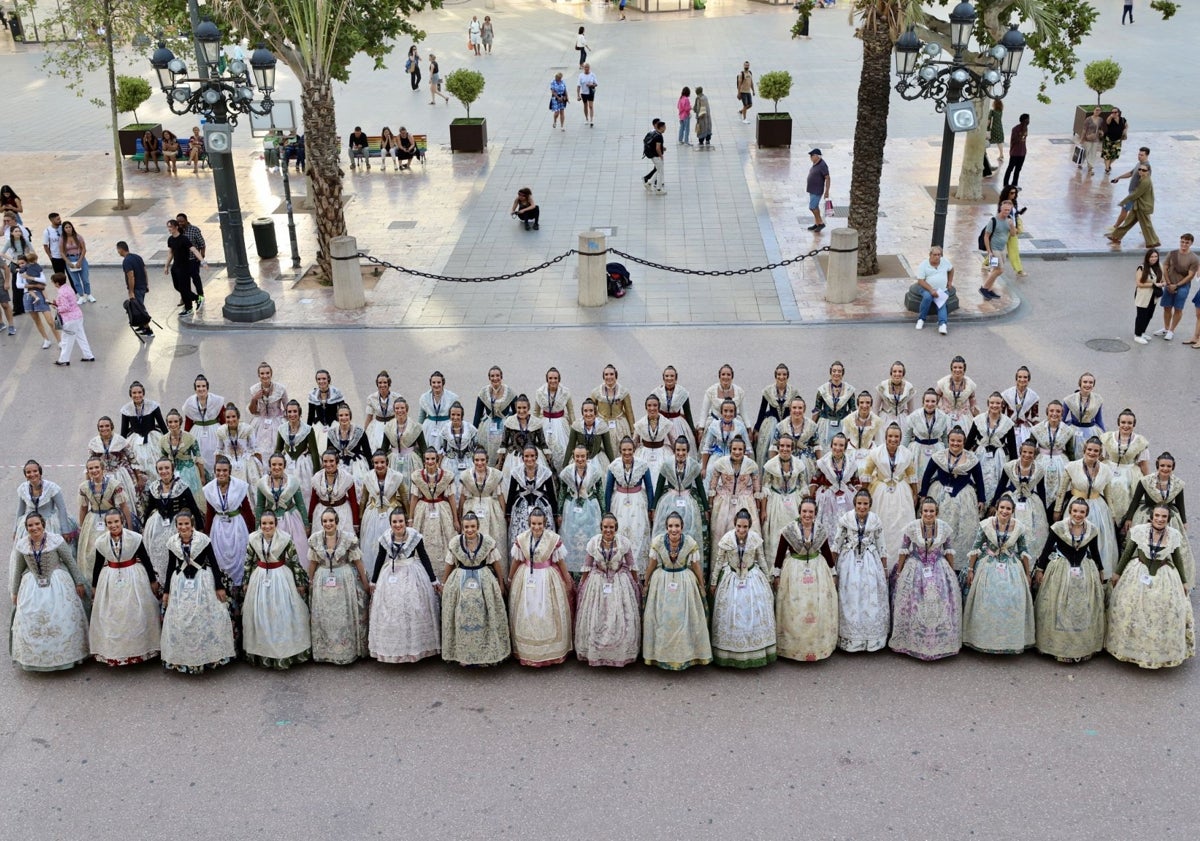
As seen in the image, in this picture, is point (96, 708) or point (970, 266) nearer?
point (96, 708)

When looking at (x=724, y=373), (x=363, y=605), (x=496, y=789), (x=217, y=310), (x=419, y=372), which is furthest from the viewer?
(x=217, y=310)

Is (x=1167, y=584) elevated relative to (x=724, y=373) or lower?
lower

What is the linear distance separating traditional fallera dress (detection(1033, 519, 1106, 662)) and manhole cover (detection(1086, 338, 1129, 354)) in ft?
24.9

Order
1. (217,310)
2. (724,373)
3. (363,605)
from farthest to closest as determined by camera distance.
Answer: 1. (217,310)
2. (724,373)
3. (363,605)

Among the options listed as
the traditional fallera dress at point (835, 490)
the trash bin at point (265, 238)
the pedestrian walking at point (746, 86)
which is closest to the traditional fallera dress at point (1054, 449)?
the traditional fallera dress at point (835, 490)

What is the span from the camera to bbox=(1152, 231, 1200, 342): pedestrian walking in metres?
15.6

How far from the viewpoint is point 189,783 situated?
8.24m

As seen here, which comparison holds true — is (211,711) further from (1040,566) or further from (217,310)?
(217,310)

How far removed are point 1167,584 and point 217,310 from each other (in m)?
14.4

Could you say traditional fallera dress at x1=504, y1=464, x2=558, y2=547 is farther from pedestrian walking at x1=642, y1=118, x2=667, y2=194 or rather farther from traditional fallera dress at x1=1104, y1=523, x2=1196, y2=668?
pedestrian walking at x1=642, y1=118, x2=667, y2=194

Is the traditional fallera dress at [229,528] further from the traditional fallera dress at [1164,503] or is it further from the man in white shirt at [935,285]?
the man in white shirt at [935,285]

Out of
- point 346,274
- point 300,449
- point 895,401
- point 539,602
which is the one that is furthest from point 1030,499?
point 346,274

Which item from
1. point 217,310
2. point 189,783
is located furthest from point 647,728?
point 217,310

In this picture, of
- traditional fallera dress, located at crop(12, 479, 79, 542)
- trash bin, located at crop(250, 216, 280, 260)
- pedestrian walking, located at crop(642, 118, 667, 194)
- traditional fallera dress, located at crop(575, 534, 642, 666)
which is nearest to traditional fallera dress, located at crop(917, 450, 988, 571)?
traditional fallera dress, located at crop(575, 534, 642, 666)
